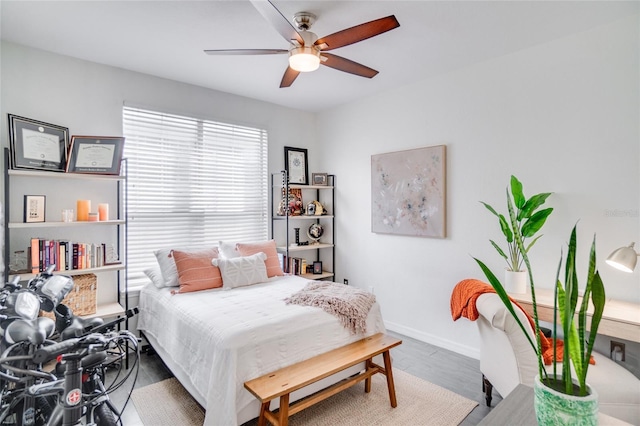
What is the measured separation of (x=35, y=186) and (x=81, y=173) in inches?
15.9

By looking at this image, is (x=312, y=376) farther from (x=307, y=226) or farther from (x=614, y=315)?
(x=307, y=226)

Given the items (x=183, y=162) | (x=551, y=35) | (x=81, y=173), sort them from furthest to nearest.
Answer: (x=183, y=162)
(x=81, y=173)
(x=551, y=35)

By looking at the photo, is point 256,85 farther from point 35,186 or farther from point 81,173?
point 35,186

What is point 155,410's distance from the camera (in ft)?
7.73

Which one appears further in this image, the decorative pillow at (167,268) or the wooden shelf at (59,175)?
the decorative pillow at (167,268)

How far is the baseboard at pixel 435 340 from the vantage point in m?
3.21

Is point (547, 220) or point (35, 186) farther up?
point (35, 186)

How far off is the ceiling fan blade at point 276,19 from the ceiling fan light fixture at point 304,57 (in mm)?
45

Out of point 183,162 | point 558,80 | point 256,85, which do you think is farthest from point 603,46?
point 183,162

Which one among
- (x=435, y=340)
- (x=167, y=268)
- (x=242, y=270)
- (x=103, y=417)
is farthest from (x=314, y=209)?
(x=103, y=417)

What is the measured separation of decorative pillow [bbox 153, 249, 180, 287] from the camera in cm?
306

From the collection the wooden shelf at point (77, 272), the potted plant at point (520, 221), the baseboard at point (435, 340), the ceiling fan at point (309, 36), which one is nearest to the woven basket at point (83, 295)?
the wooden shelf at point (77, 272)

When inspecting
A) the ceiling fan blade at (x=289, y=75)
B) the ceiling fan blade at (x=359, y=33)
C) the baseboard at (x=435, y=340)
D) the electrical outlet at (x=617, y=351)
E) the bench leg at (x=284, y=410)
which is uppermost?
the ceiling fan blade at (x=289, y=75)

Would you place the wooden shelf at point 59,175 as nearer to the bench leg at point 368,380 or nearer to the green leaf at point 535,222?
the bench leg at point 368,380
